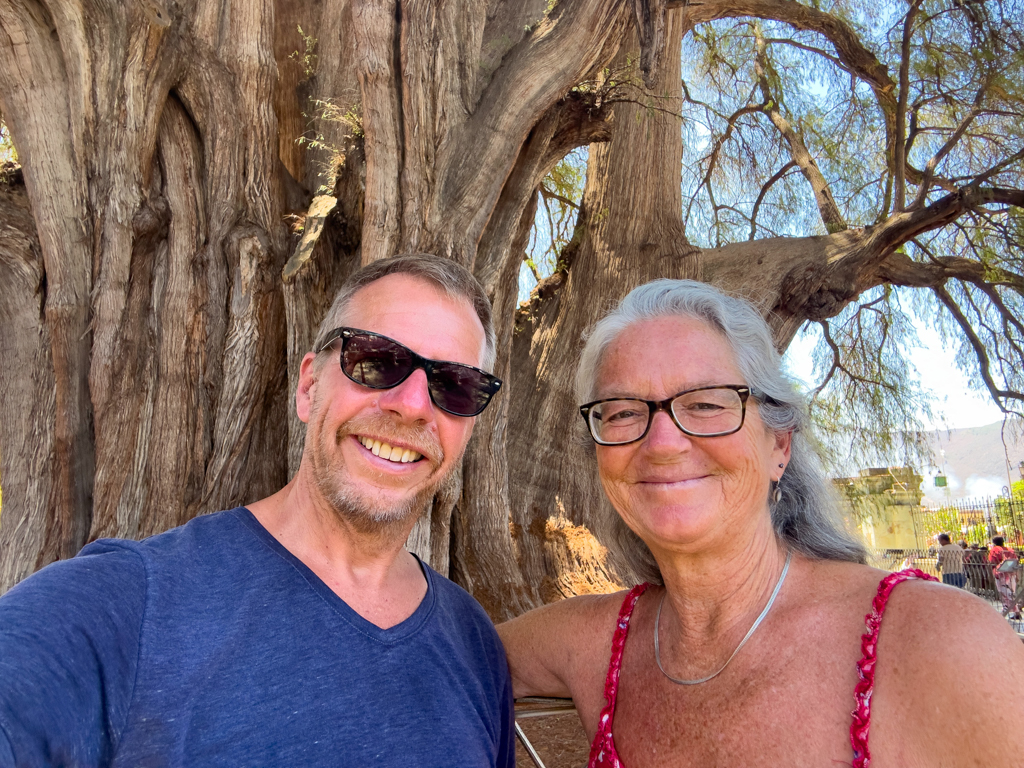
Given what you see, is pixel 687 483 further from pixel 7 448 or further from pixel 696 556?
pixel 7 448

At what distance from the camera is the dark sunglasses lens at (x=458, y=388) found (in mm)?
1820

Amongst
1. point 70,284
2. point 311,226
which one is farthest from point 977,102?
point 70,284

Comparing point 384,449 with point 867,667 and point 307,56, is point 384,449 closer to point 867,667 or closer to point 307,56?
point 867,667

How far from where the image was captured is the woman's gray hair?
1.79m

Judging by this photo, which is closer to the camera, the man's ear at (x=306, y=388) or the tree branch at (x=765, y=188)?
the man's ear at (x=306, y=388)

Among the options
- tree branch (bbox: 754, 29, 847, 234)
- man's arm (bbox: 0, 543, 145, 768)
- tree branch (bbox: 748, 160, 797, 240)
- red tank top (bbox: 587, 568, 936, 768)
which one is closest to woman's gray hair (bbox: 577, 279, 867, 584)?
red tank top (bbox: 587, 568, 936, 768)

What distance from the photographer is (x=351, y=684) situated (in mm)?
1462

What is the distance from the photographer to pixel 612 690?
1822 mm

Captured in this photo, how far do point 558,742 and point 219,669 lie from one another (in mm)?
2308

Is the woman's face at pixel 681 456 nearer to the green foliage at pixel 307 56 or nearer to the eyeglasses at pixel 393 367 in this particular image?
the eyeglasses at pixel 393 367

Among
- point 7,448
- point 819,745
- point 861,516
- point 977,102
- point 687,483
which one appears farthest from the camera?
point 861,516

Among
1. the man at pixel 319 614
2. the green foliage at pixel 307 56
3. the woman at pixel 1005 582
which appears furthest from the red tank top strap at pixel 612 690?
the woman at pixel 1005 582

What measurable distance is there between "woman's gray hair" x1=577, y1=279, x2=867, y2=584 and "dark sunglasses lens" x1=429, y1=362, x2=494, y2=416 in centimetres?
29

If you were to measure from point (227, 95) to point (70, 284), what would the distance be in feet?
3.58
